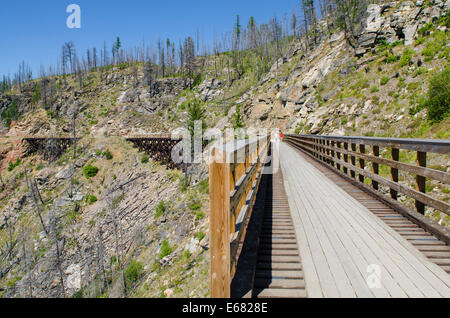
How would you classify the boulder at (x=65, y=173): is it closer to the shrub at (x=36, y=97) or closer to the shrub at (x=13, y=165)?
the shrub at (x=13, y=165)

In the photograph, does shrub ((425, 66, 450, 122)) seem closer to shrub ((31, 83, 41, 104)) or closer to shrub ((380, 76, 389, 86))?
shrub ((380, 76, 389, 86))

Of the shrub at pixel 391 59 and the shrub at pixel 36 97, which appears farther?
the shrub at pixel 36 97

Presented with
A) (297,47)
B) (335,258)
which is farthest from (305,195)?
(297,47)

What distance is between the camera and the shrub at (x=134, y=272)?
25.6m

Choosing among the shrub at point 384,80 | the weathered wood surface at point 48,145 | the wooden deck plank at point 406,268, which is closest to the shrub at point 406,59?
the shrub at point 384,80

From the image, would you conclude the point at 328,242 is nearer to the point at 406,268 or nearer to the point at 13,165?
the point at 406,268

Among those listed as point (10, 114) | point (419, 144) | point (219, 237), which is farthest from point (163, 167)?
point (10, 114)

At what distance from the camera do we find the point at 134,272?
26016 mm

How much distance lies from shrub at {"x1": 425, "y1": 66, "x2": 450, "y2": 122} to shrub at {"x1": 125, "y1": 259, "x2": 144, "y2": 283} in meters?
28.3

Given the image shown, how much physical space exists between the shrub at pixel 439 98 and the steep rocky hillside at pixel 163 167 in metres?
0.42

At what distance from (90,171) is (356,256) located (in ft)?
173

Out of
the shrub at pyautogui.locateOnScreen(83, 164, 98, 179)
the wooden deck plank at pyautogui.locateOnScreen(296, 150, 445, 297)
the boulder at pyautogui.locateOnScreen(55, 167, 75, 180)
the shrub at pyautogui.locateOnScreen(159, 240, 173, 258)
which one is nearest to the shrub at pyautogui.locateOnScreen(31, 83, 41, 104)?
the boulder at pyautogui.locateOnScreen(55, 167, 75, 180)

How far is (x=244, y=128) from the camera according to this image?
48.2 m
